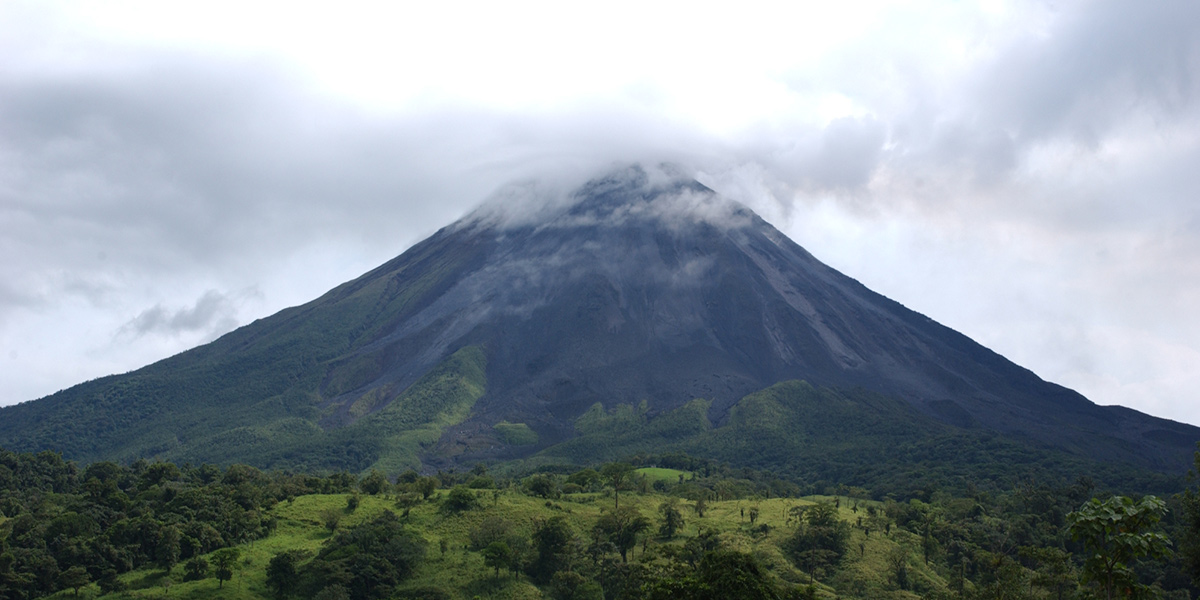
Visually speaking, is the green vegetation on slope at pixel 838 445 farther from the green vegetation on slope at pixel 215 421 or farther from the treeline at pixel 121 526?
the treeline at pixel 121 526

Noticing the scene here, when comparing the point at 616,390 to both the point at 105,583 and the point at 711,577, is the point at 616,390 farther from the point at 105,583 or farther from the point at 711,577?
the point at 711,577

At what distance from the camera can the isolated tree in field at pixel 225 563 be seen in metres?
54.5

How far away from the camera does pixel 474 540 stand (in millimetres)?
64500

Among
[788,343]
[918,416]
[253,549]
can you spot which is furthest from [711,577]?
[788,343]

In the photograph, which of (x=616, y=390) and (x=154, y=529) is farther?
(x=616, y=390)

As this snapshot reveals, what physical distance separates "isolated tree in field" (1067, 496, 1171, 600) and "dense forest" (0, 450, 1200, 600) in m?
12.3

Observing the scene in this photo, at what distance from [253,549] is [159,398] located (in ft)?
505

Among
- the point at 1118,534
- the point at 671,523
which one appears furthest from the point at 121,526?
the point at 1118,534

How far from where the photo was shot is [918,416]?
16012 centimetres

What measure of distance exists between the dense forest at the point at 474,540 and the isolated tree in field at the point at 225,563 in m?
0.11

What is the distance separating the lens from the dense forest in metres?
53.2

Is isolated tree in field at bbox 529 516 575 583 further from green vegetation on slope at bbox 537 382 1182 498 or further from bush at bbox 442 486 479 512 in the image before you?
green vegetation on slope at bbox 537 382 1182 498

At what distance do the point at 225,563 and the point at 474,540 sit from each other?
1730cm

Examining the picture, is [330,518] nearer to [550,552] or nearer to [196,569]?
[196,569]
